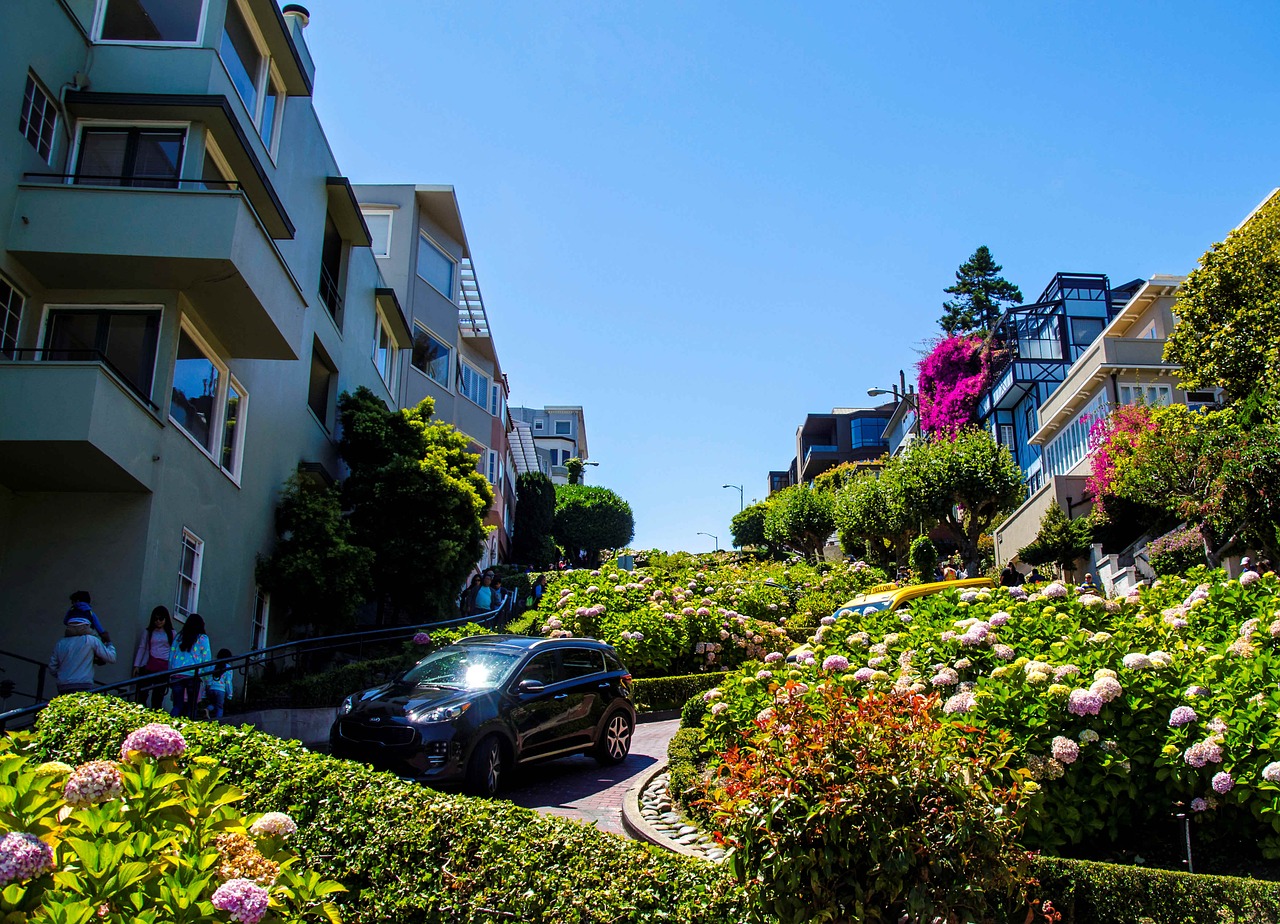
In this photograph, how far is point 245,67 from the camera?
57.2ft

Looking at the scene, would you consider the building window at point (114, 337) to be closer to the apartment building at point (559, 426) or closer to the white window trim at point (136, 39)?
the white window trim at point (136, 39)

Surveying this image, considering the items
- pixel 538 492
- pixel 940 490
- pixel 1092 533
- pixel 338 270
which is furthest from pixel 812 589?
pixel 538 492

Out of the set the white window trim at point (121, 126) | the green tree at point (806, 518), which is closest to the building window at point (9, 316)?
the white window trim at point (121, 126)

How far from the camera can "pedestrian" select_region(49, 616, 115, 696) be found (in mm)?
11484

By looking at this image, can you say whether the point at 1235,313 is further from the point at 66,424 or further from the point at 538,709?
the point at 66,424

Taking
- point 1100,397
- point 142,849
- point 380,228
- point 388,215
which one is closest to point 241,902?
point 142,849

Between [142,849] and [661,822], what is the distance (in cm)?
637

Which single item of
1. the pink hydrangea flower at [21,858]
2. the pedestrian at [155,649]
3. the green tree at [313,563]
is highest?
the green tree at [313,563]

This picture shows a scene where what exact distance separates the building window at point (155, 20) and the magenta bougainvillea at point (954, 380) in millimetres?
42454

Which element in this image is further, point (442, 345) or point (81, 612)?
point (442, 345)

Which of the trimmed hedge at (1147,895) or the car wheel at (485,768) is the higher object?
the car wheel at (485,768)

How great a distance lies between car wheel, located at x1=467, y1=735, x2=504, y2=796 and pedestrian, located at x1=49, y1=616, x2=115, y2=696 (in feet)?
14.6

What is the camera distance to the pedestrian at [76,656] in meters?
11.5

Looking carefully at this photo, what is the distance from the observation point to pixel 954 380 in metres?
54.6
